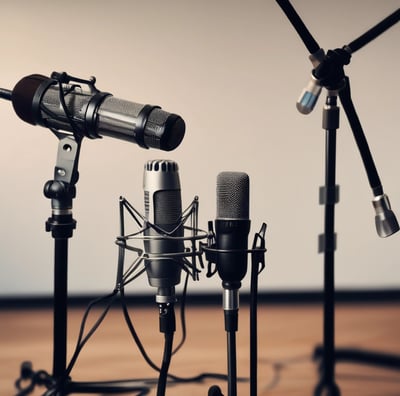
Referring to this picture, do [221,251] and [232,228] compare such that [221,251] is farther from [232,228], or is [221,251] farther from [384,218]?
[384,218]

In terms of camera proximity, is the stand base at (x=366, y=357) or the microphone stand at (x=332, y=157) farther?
the stand base at (x=366, y=357)

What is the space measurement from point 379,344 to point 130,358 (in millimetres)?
677

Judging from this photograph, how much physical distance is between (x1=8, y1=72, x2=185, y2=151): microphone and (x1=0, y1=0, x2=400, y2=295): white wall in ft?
3.21

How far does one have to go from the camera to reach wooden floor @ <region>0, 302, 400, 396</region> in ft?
4.59

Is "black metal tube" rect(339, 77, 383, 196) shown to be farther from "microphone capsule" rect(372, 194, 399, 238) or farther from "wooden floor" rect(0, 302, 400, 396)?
"wooden floor" rect(0, 302, 400, 396)

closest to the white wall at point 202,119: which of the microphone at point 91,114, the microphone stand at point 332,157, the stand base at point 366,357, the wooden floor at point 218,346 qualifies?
the wooden floor at point 218,346

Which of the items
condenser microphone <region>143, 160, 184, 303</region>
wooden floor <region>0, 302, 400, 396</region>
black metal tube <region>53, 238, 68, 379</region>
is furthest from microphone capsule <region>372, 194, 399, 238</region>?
black metal tube <region>53, 238, 68, 379</region>

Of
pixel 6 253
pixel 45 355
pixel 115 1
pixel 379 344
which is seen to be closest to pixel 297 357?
pixel 379 344

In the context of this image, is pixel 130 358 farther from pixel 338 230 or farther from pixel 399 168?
pixel 399 168

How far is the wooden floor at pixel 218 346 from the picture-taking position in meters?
1.40

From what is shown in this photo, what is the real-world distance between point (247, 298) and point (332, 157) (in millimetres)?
1102

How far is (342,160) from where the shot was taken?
2219mm

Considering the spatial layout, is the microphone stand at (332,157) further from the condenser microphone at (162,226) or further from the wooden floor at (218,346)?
the condenser microphone at (162,226)

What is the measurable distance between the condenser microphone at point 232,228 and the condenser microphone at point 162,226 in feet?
0.27
